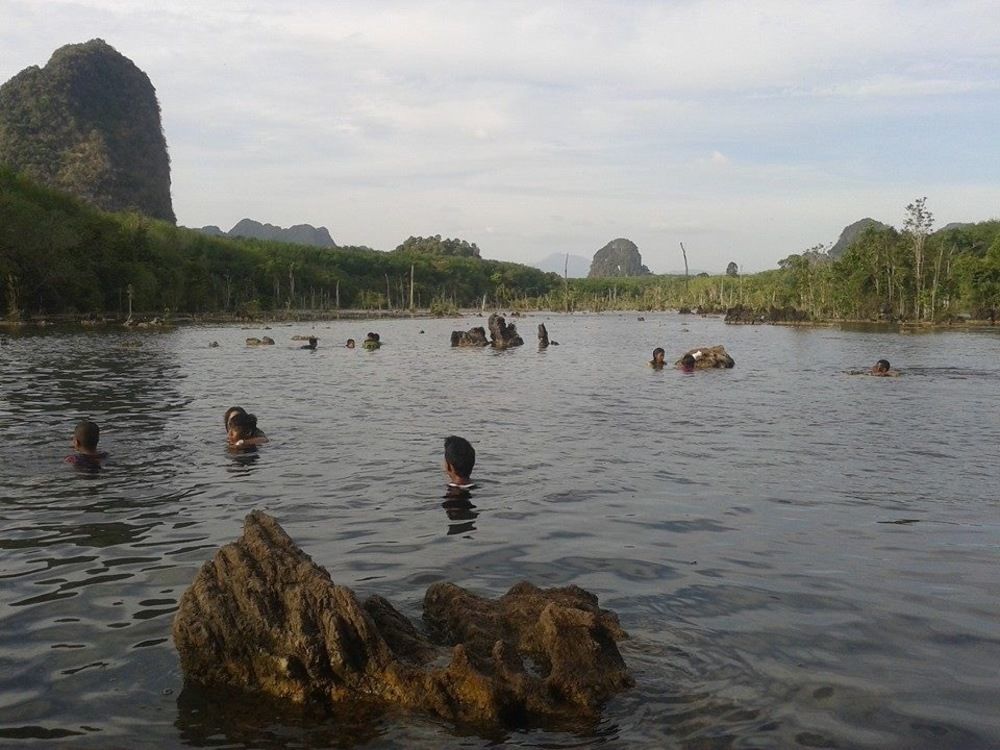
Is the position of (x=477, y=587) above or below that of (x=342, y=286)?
below

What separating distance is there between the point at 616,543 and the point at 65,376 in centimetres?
2422

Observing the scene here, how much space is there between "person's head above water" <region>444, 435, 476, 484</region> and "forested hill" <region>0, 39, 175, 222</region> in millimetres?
153840

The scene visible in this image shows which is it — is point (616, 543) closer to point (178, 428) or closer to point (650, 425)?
point (650, 425)

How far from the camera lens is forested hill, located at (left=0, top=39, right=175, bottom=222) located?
15112 centimetres

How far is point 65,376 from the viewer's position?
28.1m

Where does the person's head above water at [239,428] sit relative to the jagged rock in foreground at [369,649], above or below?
above

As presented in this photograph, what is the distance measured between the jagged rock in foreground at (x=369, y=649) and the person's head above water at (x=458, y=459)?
602 centimetres

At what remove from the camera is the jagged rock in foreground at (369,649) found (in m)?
5.52

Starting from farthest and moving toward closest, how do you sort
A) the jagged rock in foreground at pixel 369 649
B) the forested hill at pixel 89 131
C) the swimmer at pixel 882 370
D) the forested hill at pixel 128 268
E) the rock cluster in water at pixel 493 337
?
the forested hill at pixel 89 131
the forested hill at pixel 128 268
the rock cluster in water at pixel 493 337
the swimmer at pixel 882 370
the jagged rock in foreground at pixel 369 649

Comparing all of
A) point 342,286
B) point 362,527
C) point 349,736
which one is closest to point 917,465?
point 362,527

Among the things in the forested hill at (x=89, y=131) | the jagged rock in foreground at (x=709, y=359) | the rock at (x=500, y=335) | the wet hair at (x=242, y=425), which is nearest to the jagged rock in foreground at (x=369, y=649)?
the wet hair at (x=242, y=425)

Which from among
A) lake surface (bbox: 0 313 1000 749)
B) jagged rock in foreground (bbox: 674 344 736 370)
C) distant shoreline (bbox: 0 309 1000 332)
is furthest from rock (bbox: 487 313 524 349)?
distant shoreline (bbox: 0 309 1000 332)

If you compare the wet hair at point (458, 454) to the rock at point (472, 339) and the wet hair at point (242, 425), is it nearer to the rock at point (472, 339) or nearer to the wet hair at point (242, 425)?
the wet hair at point (242, 425)

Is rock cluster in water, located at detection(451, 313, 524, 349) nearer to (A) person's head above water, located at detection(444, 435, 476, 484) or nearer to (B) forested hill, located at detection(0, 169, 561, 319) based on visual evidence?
(B) forested hill, located at detection(0, 169, 561, 319)
